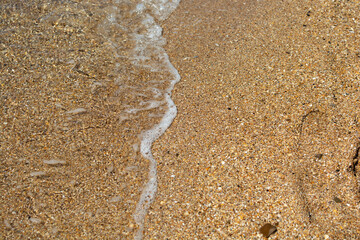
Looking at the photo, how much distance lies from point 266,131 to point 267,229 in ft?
2.84

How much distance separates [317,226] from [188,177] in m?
0.97

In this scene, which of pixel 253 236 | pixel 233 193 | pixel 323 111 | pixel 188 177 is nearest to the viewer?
pixel 253 236

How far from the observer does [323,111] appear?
2799 millimetres

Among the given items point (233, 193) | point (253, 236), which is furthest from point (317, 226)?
point (233, 193)

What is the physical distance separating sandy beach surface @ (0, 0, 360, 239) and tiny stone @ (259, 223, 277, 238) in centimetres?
3

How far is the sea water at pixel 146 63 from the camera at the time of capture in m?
2.80

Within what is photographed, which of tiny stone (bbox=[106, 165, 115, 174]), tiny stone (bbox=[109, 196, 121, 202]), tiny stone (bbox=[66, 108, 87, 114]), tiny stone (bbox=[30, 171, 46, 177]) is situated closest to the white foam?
tiny stone (bbox=[109, 196, 121, 202])

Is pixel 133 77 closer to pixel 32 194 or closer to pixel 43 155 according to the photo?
pixel 43 155

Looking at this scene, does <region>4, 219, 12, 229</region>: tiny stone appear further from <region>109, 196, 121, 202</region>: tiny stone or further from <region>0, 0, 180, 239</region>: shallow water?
<region>109, 196, 121, 202</region>: tiny stone

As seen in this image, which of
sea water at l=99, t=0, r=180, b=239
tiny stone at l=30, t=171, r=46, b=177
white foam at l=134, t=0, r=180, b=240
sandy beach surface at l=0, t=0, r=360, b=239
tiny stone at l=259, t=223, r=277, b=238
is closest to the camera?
tiny stone at l=259, t=223, r=277, b=238

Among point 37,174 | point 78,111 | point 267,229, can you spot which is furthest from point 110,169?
point 267,229

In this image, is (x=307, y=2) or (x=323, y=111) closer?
(x=323, y=111)

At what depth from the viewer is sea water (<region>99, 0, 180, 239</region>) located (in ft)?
9.17

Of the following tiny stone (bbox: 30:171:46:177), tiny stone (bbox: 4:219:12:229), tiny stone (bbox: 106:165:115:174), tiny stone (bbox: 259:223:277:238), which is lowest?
tiny stone (bbox: 259:223:277:238)
